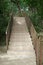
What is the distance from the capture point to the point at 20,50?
39.4 feet

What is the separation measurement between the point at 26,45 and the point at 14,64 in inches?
161

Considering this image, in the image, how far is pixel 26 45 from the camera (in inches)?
516

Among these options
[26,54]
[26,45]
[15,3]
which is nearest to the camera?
[26,54]

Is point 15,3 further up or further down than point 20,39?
further down

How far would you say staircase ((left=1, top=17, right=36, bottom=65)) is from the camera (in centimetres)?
962

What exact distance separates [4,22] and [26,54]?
487 centimetres

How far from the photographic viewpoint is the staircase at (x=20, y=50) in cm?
962

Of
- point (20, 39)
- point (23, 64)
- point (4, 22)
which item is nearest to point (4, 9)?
point (4, 22)

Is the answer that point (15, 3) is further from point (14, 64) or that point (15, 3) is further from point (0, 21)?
point (14, 64)

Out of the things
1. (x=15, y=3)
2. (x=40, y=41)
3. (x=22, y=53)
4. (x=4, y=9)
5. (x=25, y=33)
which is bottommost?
(x=15, y=3)

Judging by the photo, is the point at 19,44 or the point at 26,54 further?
the point at 19,44

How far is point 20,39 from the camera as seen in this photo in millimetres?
14633

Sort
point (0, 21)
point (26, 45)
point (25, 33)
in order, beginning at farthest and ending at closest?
point (25, 33) < point (0, 21) < point (26, 45)

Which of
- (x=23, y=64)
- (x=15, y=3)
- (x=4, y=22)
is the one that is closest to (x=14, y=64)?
(x=23, y=64)
